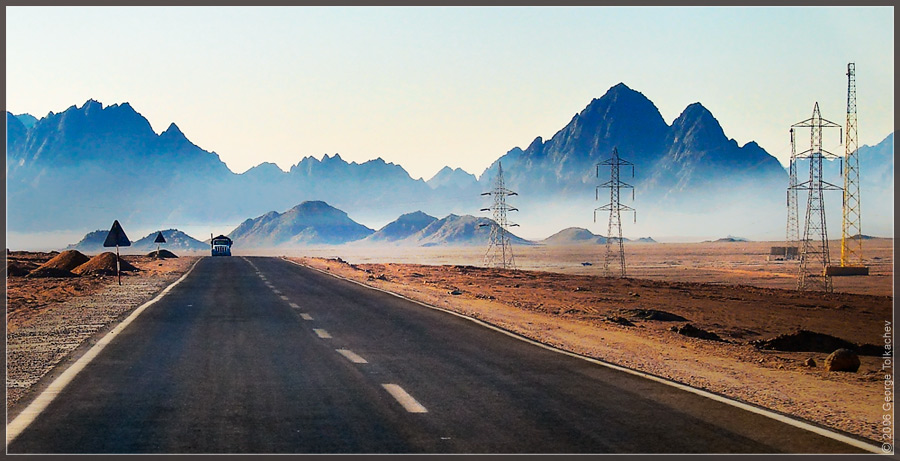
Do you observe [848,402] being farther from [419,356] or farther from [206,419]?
[206,419]

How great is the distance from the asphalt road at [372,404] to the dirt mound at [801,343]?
708 centimetres

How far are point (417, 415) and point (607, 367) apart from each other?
545 cm

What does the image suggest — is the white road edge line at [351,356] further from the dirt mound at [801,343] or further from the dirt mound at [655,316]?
the dirt mound at [655,316]

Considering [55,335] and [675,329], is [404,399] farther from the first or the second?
[675,329]

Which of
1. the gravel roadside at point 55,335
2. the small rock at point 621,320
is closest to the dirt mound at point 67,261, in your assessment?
the gravel roadside at point 55,335

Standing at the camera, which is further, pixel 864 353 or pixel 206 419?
pixel 864 353

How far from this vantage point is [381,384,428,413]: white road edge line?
10281 mm

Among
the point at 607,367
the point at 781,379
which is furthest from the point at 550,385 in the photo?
the point at 781,379

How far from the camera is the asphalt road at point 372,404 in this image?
28.2ft

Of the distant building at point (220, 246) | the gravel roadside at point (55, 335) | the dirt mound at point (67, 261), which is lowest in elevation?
the gravel roadside at point (55, 335)

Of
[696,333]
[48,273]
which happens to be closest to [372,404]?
[696,333]

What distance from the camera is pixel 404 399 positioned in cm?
1094

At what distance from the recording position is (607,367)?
573 inches

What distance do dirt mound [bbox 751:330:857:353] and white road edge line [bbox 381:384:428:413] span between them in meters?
12.4
